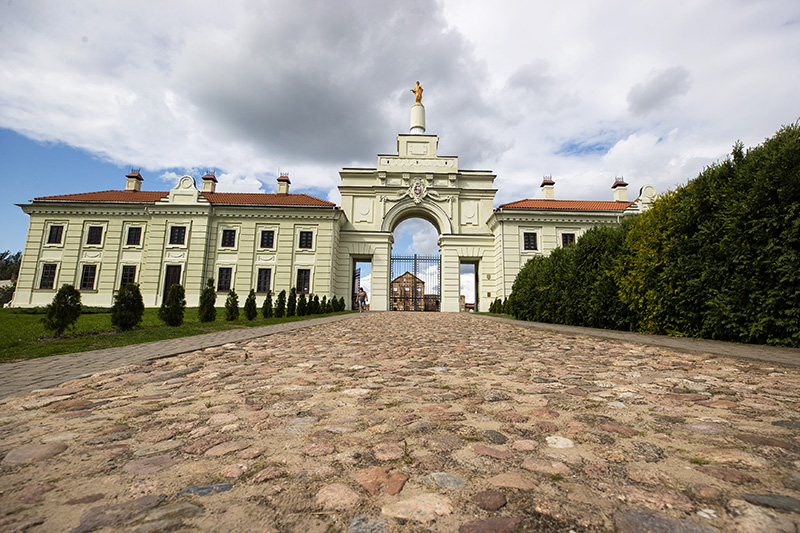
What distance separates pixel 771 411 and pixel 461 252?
26272mm

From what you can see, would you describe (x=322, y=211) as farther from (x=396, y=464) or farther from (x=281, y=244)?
(x=396, y=464)

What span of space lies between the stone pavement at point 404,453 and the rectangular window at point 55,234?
3237 centimetres

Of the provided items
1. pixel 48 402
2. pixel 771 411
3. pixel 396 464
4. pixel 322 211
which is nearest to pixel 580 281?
pixel 771 411

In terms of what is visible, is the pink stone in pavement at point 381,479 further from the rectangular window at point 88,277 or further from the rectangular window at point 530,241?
the rectangular window at point 88,277

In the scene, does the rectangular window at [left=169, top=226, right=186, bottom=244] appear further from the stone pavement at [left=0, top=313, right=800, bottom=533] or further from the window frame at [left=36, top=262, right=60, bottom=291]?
the stone pavement at [left=0, top=313, right=800, bottom=533]

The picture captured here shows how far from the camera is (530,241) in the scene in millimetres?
27688

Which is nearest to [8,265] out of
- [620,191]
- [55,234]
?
[55,234]

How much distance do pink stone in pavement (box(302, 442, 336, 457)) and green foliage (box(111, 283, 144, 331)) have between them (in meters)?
9.15

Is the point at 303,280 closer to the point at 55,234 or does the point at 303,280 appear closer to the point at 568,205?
the point at 55,234

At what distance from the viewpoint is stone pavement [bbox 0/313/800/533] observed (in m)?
1.29

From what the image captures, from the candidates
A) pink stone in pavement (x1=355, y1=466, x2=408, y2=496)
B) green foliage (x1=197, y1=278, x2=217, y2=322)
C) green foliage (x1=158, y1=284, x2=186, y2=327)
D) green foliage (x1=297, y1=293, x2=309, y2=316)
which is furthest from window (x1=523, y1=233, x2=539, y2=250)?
pink stone in pavement (x1=355, y1=466, x2=408, y2=496)

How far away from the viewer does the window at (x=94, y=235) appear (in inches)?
1077

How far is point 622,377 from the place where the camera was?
3742 mm

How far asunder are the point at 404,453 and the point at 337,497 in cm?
50
